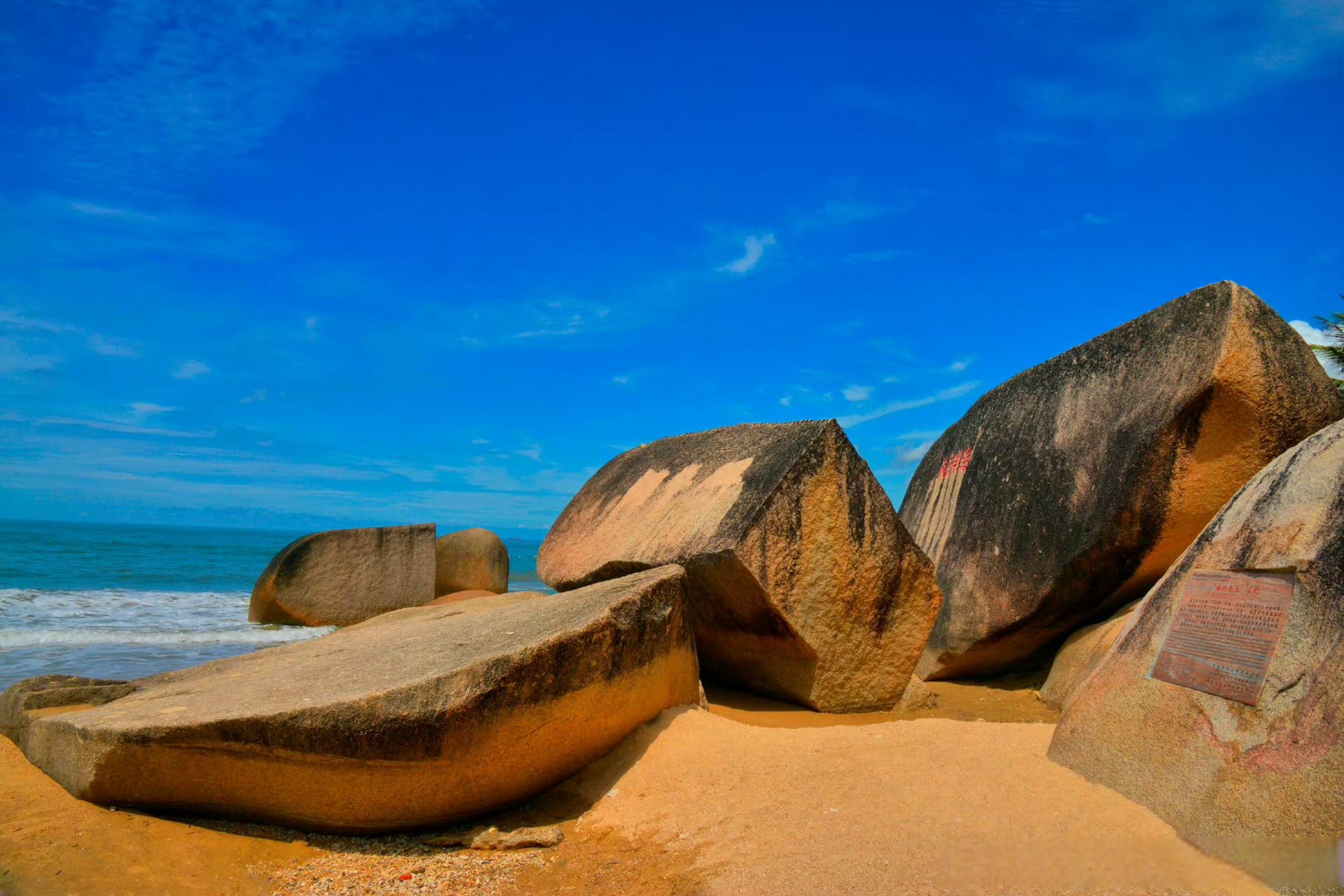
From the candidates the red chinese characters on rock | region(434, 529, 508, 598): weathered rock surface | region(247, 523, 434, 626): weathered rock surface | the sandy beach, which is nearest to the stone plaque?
the sandy beach

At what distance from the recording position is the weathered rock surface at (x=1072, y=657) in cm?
553

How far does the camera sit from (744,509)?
4.38 meters

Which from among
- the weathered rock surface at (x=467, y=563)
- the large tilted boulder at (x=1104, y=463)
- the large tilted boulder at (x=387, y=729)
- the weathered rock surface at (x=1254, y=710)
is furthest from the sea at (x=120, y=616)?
the weathered rock surface at (x=1254, y=710)

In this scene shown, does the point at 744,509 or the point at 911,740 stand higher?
the point at 744,509

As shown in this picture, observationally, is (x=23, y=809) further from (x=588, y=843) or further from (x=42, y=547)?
(x=42, y=547)

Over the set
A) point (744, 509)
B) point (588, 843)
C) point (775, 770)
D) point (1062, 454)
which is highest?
point (1062, 454)

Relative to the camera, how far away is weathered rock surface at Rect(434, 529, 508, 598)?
39.8 ft

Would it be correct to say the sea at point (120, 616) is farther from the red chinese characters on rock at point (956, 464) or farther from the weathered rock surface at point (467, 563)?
the red chinese characters on rock at point (956, 464)

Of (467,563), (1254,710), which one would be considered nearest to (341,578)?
(467,563)

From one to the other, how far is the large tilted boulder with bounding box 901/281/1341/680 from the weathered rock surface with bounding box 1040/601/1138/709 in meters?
0.13

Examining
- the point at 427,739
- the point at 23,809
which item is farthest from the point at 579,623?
the point at 23,809

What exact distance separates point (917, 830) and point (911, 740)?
0.79 meters

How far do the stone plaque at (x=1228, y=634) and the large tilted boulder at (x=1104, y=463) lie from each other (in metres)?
2.19

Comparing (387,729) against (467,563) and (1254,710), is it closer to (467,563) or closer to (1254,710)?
(1254,710)
